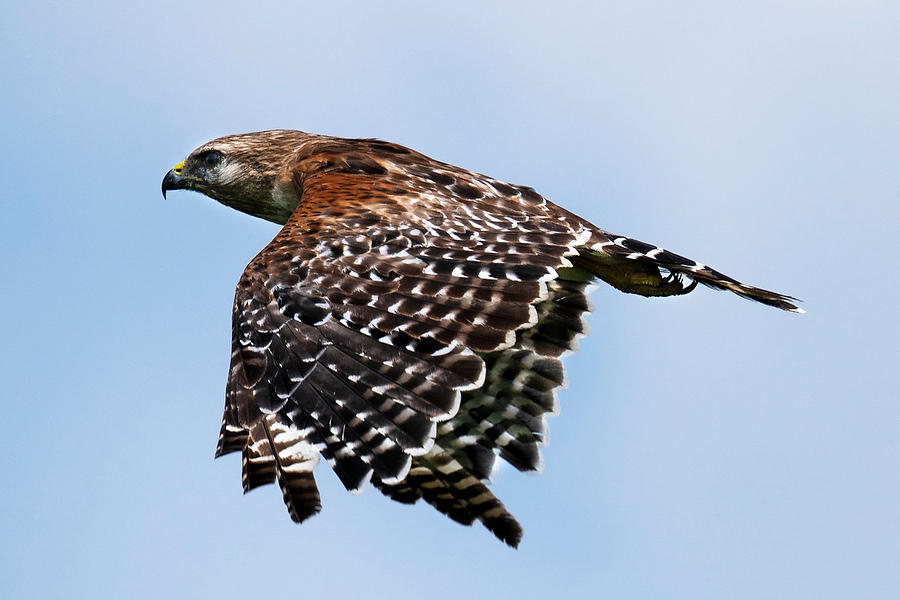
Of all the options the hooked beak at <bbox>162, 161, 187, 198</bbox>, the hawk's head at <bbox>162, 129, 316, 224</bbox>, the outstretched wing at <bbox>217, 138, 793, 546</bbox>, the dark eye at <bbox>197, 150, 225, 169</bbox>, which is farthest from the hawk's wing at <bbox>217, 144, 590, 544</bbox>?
the hooked beak at <bbox>162, 161, 187, 198</bbox>

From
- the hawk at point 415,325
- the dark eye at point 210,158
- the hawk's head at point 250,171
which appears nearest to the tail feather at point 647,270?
the hawk at point 415,325

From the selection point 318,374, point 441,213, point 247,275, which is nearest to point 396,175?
point 441,213

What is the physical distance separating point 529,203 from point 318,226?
160cm

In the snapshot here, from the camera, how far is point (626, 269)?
8672 millimetres

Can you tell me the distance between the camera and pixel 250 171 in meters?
11.0

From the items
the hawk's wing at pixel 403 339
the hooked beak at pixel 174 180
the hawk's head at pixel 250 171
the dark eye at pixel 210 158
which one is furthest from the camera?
the hooked beak at pixel 174 180

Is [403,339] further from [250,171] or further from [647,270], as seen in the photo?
[250,171]

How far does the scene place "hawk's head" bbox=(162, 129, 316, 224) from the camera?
1076 cm

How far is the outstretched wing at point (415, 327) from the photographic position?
284 inches

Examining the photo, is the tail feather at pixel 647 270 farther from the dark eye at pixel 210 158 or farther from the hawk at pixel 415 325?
Answer: the dark eye at pixel 210 158

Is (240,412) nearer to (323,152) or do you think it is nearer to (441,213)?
(441,213)

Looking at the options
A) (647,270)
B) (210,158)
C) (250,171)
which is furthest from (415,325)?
(210,158)

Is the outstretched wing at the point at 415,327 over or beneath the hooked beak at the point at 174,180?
beneath

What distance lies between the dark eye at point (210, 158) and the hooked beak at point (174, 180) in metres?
0.35
